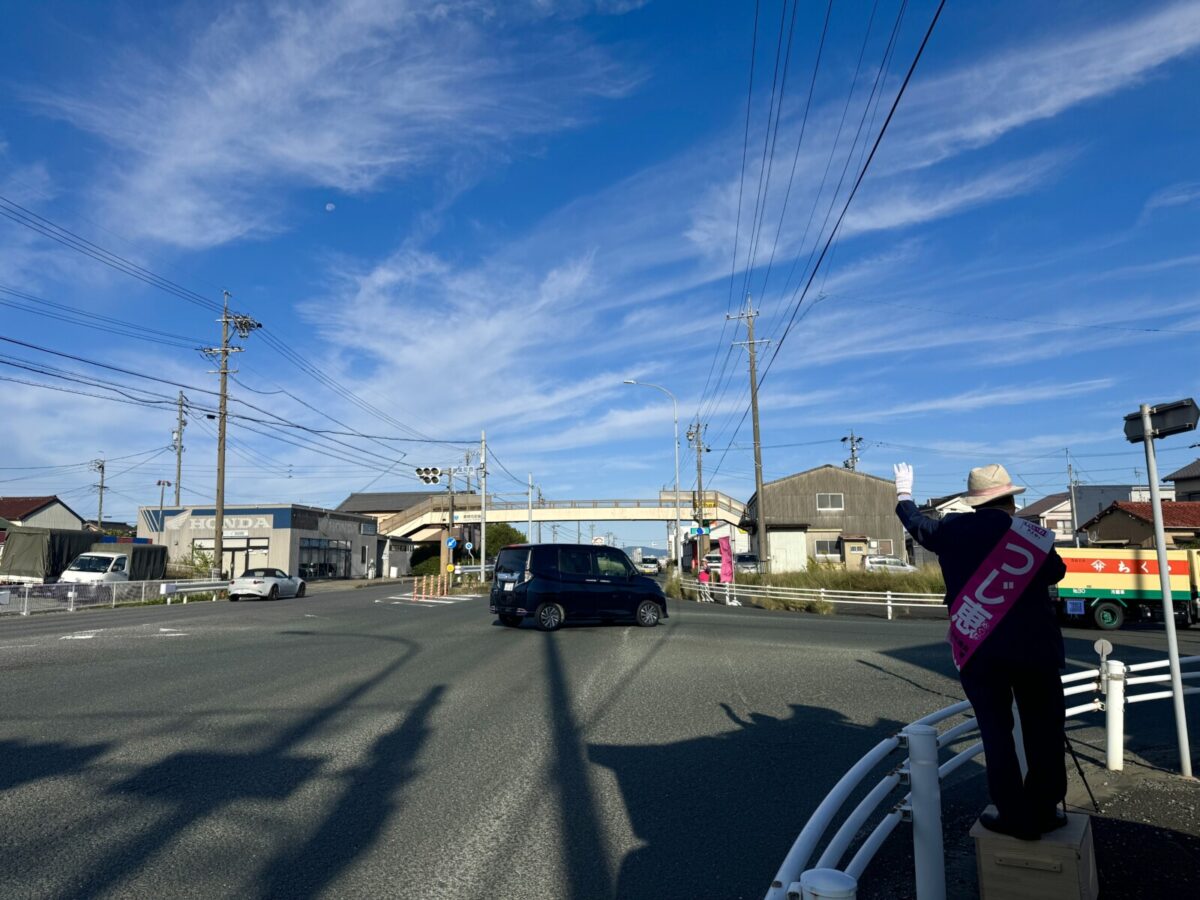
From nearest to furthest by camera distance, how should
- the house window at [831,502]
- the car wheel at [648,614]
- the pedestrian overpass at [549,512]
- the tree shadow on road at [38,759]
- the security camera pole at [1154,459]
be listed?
the security camera pole at [1154,459] < the tree shadow on road at [38,759] < the car wheel at [648,614] < the house window at [831,502] < the pedestrian overpass at [549,512]

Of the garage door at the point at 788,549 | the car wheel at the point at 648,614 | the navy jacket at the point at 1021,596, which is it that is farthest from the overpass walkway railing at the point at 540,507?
the navy jacket at the point at 1021,596

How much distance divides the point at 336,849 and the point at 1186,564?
74.1 ft

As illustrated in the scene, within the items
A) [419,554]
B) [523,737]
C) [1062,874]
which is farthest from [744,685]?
[419,554]

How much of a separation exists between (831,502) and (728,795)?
62110 millimetres

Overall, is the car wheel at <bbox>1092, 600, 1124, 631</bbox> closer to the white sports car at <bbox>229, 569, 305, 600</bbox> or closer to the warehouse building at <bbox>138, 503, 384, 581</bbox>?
the white sports car at <bbox>229, 569, 305, 600</bbox>

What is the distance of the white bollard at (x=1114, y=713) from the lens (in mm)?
6127

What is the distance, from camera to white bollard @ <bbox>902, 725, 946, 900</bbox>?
11.8 ft

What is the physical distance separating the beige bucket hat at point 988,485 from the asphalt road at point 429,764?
2249 mm

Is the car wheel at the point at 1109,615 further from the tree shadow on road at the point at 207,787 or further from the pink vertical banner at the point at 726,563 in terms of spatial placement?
the tree shadow on road at the point at 207,787

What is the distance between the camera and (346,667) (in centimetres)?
1240

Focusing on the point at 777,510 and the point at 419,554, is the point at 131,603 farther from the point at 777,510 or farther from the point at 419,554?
the point at 419,554

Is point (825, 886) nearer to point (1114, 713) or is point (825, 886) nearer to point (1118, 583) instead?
point (1114, 713)

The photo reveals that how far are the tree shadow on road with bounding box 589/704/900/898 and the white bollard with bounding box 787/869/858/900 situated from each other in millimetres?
1861

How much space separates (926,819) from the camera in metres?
3.61
